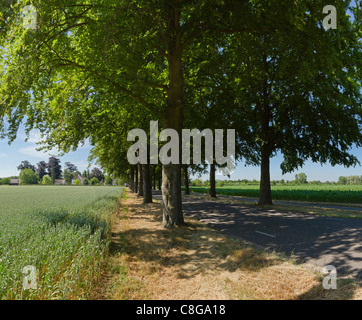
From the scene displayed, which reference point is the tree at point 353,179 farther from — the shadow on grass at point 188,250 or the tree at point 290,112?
the shadow on grass at point 188,250

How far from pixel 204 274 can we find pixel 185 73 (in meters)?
10.5

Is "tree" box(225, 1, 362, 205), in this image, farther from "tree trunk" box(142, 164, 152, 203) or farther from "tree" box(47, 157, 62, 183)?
"tree" box(47, 157, 62, 183)

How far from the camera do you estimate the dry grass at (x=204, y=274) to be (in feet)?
12.1

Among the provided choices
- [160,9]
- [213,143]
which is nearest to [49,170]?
[213,143]

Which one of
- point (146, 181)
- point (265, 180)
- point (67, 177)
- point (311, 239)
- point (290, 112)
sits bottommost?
point (67, 177)

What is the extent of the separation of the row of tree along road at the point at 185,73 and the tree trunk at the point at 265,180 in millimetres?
73

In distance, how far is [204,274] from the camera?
4.55 metres

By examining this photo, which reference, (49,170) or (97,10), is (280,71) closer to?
(97,10)

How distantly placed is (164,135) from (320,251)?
6.21 meters

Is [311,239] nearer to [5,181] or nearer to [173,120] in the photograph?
[173,120]

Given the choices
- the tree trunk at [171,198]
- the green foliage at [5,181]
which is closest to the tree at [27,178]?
the green foliage at [5,181]

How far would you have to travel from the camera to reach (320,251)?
5434 mm

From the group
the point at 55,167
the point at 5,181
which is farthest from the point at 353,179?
the point at 5,181
